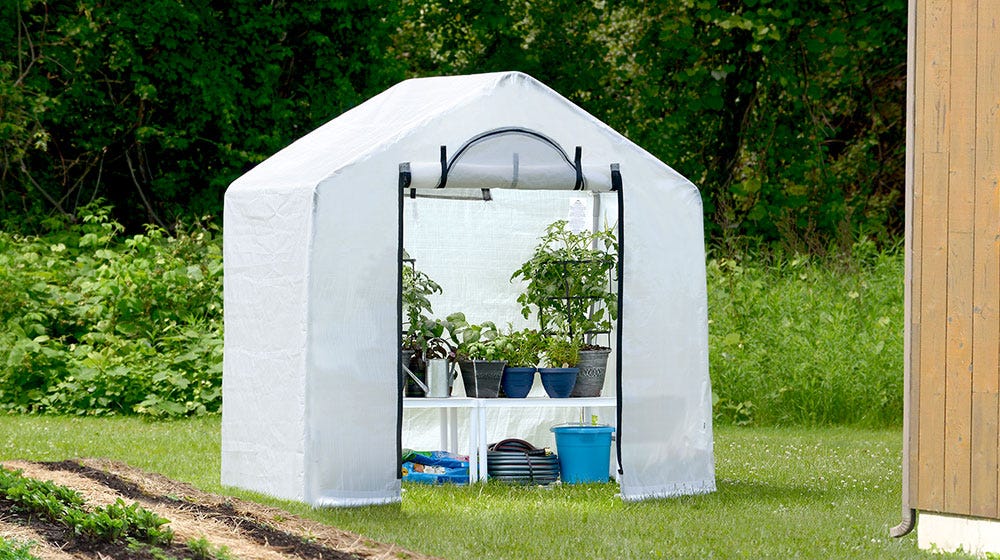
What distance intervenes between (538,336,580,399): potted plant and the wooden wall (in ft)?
8.58

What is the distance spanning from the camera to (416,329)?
8.83 m

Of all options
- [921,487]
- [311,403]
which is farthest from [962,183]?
[311,403]

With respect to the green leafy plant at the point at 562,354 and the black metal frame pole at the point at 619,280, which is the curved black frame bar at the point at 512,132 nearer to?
the black metal frame pole at the point at 619,280

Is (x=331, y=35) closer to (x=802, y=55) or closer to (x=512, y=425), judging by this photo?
(x=802, y=55)

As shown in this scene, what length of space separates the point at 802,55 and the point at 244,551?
1430 centimetres

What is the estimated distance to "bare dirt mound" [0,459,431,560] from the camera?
19.3 ft

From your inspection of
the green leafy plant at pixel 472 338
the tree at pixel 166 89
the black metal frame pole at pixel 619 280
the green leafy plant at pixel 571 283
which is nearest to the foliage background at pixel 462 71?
the tree at pixel 166 89

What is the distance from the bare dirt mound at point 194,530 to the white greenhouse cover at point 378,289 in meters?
0.51

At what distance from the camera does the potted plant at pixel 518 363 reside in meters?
8.75

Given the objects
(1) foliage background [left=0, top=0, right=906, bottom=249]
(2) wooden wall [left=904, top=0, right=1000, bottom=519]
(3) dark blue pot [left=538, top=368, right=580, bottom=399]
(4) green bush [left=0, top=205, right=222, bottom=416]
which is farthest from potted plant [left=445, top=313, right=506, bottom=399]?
(1) foliage background [left=0, top=0, right=906, bottom=249]

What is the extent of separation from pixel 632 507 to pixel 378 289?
179cm

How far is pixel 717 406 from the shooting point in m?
12.2

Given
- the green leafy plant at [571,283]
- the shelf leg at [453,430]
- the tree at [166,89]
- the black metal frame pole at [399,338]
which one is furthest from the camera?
the tree at [166,89]

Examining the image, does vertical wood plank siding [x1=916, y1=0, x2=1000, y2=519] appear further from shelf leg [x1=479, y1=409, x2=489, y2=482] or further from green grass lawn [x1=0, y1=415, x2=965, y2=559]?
shelf leg [x1=479, y1=409, x2=489, y2=482]
